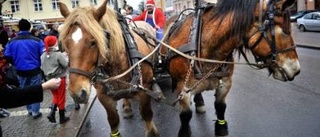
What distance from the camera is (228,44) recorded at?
4176 mm

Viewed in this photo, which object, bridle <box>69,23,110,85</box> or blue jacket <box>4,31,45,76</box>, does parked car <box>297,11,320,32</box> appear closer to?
blue jacket <box>4,31,45,76</box>

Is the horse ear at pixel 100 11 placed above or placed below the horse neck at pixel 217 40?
above

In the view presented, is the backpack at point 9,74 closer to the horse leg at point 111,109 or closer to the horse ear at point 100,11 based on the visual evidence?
the horse leg at point 111,109

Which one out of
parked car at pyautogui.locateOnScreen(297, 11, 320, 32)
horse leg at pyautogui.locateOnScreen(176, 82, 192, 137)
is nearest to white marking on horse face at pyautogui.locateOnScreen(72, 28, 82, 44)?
horse leg at pyautogui.locateOnScreen(176, 82, 192, 137)

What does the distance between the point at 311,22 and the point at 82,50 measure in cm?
2759

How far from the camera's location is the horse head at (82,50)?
347 centimetres

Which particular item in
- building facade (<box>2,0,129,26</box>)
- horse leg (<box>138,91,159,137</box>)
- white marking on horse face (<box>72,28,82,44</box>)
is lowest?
horse leg (<box>138,91,159,137</box>)

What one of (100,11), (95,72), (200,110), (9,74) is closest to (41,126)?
(9,74)

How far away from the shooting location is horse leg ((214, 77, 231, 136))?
194 inches

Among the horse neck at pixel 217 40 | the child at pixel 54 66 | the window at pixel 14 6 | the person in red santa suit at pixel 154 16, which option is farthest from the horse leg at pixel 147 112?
the window at pixel 14 6

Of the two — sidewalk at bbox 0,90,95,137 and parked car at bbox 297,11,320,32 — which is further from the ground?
parked car at bbox 297,11,320,32

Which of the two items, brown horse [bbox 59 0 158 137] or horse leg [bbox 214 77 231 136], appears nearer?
brown horse [bbox 59 0 158 137]

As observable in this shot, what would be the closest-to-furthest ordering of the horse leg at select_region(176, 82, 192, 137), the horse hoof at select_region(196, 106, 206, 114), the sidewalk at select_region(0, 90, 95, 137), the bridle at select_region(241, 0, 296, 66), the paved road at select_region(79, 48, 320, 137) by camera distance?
1. the bridle at select_region(241, 0, 296, 66)
2. the horse leg at select_region(176, 82, 192, 137)
3. the paved road at select_region(79, 48, 320, 137)
4. the sidewalk at select_region(0, 90, 95, 137)
5. the horse hoof at select_region(196, 106, 206, 114)

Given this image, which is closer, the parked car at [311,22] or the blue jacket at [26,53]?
the blue jacket at [26,53]
